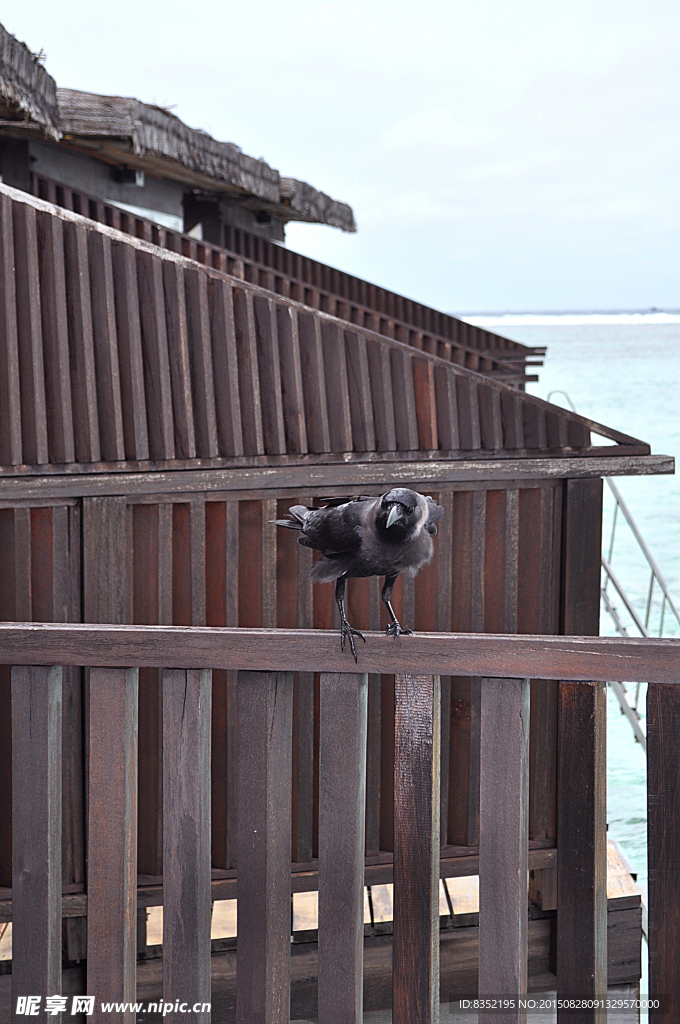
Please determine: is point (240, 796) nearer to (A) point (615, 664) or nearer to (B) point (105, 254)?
(A) point (615, 664)

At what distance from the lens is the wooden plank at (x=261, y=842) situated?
1.45 metres

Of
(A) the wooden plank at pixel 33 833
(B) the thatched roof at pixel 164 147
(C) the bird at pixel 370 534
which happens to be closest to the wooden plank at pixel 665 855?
(C) the bird at pixel 370 534

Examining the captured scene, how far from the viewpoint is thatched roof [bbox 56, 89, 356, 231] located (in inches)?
169

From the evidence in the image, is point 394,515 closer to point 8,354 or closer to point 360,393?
point 360,393

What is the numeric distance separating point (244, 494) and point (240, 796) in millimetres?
1705

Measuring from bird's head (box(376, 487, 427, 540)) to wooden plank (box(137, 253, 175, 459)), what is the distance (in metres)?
1.55

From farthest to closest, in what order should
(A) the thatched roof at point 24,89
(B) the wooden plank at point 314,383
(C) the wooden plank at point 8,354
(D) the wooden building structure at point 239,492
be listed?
(A) the thatched roof at point 24,89
(B) the wooden plank at point 314,383
(D) the wooden building structure at point 239,492
(C) the wooden plank at point 8,354

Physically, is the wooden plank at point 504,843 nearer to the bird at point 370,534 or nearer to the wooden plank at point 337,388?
the bird at point 370,534

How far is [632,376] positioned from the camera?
3127 cm

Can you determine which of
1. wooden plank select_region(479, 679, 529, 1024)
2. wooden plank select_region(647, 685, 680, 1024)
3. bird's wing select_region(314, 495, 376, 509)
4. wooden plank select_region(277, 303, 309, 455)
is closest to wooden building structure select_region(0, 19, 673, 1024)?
wooden plank select_region(277, 303, 309, 455)

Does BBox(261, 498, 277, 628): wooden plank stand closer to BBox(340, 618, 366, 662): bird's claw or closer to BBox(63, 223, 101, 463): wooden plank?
BBox(63, 223, 101, 463): wooden plank

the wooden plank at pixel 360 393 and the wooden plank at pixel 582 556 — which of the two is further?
the wooden plank at pixel 582 556

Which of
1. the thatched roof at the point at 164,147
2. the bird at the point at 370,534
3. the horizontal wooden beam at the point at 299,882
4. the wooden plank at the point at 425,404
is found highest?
the thatched roof at the point at 164,147

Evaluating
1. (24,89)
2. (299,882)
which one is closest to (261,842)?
(299,882)
